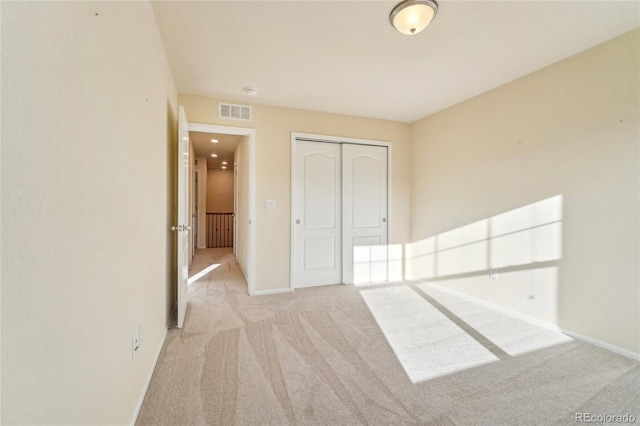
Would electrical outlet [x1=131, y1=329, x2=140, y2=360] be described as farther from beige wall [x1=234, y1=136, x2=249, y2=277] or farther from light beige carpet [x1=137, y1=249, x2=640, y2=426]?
beige wall [x1=234, y1=136, x2=249, y2=277]

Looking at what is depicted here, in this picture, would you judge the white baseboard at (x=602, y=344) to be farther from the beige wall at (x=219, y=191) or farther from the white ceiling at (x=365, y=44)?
the beige wall at (x=219, y=191)

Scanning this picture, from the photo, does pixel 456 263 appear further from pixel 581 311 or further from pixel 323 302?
pixel 323 302

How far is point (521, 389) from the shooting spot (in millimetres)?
1852

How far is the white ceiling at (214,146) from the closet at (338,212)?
175 centimetres

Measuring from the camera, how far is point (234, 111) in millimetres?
3619

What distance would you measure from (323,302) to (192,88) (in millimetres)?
2938

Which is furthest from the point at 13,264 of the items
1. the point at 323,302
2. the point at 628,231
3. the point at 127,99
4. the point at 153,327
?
the point at 628,231

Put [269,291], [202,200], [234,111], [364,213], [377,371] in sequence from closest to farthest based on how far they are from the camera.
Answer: [377,371]
[234,111]
[269,291]
[364,213]
[202,200]

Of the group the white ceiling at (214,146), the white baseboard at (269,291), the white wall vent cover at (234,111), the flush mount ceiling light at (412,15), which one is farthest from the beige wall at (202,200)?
the flush mount ceiling light at (412,15)

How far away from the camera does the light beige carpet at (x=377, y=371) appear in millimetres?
1643

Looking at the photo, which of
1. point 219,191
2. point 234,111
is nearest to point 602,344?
point 234,111

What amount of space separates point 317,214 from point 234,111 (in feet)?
5.77
